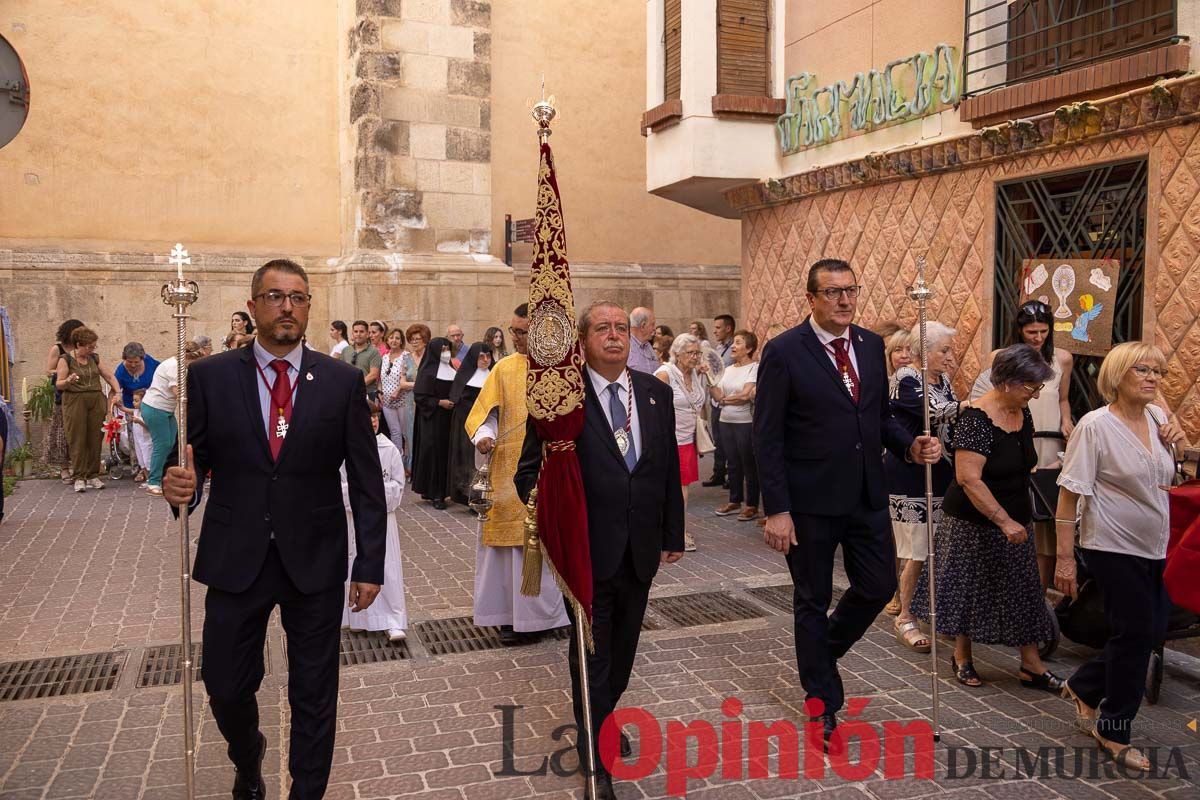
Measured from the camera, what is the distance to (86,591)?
312 inches

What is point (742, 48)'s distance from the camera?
11.3 metres

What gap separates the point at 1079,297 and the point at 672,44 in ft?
19.1

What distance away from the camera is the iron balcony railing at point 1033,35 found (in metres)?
8.36

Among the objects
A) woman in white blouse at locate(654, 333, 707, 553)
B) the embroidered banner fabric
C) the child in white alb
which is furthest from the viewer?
the child in white alb

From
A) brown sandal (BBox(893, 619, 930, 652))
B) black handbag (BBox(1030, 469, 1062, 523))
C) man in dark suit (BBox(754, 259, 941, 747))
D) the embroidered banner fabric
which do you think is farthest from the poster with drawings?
the embroidered banner fabric

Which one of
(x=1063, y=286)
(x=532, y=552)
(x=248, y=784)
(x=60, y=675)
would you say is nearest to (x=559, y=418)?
(x=532, y=552)

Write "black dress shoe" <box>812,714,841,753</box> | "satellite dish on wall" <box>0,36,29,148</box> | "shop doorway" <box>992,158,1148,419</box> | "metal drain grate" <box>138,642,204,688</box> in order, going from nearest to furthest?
1. "satellite dish on wall" <box>0,36,29,148</box>
2. "black dress shoe" <box>812,714,841,753</box>
3. "metal drain grate" <box>138,642,204,688</box>
4. "shop doorway" <box>992,158,1148,419</box>

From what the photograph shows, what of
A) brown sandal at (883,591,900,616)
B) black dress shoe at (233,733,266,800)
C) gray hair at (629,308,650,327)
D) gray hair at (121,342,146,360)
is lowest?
brown sandal at (883,591,900,616)

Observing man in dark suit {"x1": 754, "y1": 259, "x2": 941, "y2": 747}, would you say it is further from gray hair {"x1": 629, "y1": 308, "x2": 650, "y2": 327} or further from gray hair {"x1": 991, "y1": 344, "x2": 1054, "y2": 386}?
gray hair {"x1": 629, "y1": 308, "x2": 650, "y2": 327}

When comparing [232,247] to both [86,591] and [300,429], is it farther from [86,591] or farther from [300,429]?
[300,429]

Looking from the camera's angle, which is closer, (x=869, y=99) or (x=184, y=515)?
(x=184, y=515)

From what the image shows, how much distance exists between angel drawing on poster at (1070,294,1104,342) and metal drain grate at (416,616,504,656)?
182 inches

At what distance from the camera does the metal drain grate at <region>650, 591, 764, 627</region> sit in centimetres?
705

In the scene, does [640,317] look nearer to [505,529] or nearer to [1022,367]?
[505,529]
